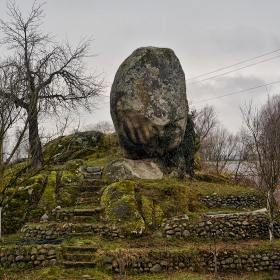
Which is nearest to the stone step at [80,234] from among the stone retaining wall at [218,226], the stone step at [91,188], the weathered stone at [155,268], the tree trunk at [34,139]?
the stone retaining wall at [218,226]

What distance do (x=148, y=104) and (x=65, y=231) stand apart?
7.10 metres

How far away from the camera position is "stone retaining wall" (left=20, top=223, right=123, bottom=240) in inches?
460

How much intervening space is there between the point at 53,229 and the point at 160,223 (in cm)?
348

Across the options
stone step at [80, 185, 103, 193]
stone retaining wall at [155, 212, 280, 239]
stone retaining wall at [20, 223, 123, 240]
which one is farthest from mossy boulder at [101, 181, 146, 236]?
stone step at [80, 185, 103, 193]

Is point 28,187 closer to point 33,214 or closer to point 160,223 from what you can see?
point 33,214

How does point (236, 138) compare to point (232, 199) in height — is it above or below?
above

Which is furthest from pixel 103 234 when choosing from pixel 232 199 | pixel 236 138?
pixel 236 138

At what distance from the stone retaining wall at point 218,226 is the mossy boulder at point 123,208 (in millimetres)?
751

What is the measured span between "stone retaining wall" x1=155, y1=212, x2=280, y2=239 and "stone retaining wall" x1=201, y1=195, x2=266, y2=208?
2497 mm

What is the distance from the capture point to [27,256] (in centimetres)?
982

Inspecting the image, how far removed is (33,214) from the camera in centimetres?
1338

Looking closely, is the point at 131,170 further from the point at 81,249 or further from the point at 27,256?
the point at 27,256

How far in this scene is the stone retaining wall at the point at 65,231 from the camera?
1168 centimetres

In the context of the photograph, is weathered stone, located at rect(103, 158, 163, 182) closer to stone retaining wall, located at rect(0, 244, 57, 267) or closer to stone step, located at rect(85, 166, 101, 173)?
stone step, located at rect(85, 166, 101, 173)
